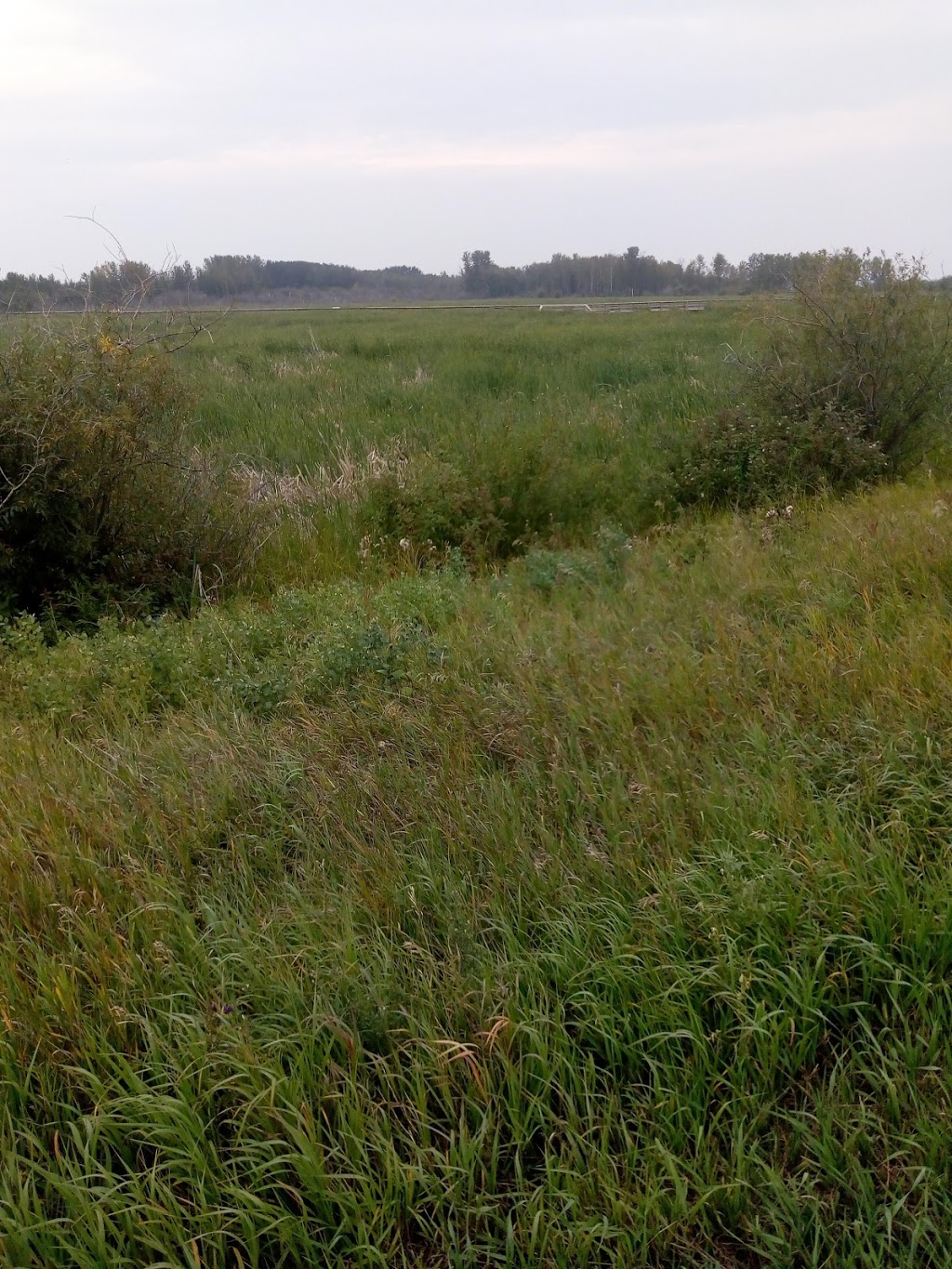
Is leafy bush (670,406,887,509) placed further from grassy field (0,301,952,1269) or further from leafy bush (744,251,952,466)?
grassy field (0,301,952,1269)

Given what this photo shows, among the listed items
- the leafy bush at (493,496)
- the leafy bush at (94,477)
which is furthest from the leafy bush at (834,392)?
the leafy bush at (94,477)

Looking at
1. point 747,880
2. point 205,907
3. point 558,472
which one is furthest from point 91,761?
point 558,472

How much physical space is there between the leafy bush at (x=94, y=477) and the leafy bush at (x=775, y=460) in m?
4.19

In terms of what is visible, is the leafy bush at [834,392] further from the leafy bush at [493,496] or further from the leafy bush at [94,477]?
the leafy bush at [94,477]

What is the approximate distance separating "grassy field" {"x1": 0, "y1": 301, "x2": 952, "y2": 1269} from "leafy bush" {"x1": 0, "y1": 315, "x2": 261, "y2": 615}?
4.43 feet

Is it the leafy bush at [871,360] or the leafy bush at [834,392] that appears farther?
the leafy bush at [871,360]

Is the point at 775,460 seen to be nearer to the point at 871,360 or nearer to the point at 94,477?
the point at 871,360

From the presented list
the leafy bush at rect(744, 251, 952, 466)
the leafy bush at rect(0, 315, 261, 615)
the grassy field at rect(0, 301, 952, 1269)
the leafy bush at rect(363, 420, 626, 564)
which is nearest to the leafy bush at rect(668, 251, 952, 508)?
the leafy bush at rect(744, 251, 952, 466)

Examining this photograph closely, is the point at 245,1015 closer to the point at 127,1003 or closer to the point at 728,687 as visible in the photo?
the point at 127,1003

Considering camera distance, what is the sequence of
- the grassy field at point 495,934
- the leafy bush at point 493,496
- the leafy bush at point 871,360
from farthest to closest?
the leafy bush at point 871,360 → the leafy bush at point 493,496 → the grassy field at point 495,934

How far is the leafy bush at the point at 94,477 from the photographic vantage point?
5.95 meters

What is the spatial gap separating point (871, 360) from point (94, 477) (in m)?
6.78

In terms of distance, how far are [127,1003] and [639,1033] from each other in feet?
4.30

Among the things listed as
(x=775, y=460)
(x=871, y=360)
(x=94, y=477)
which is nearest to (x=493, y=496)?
(x=775, y=460)
